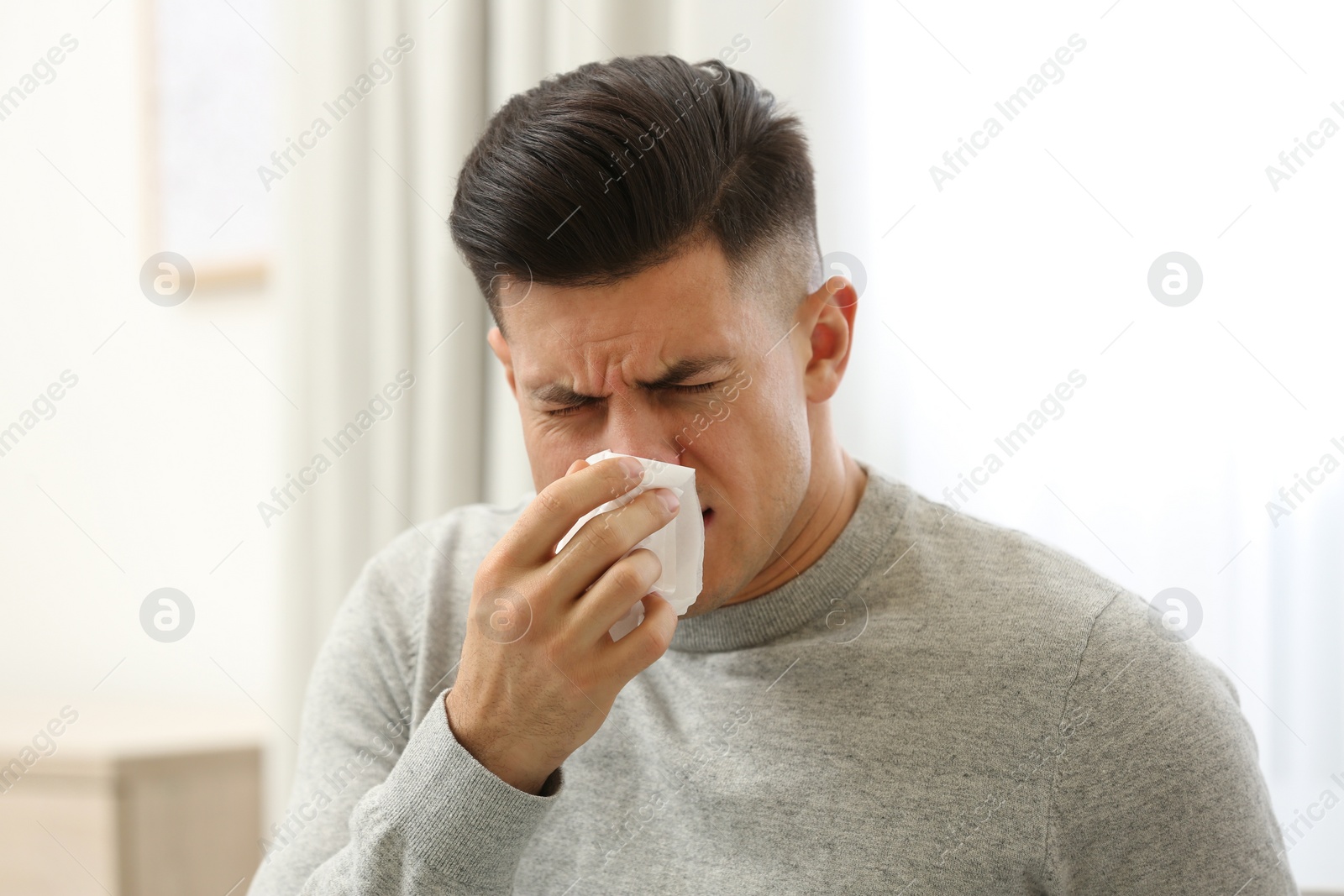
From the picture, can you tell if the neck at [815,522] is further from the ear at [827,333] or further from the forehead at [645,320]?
the forehead at [645,320]

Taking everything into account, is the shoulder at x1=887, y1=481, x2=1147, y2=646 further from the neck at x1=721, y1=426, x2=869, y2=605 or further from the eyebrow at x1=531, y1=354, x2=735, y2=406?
the eyebrow at x1=531, y1=354, x2=735, y2=406

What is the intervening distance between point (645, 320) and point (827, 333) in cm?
27

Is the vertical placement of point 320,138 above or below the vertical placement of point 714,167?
below

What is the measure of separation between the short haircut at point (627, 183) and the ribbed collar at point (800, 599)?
10.5 inches

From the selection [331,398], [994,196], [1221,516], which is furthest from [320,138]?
A: [1221,516]

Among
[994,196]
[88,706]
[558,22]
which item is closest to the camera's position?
[994,196]

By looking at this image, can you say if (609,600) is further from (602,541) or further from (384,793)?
(384,793)

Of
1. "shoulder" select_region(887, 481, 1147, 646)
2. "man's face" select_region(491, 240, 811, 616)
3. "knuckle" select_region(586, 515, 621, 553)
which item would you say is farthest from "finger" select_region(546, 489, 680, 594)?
"shoulder" select_region(887, 481, 1147, 646)

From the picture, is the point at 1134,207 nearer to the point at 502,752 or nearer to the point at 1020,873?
the point at 1020,873

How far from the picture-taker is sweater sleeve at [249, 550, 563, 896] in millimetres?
937

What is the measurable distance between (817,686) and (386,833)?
44 centimetres

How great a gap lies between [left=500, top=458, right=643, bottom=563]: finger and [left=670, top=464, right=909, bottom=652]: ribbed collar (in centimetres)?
26

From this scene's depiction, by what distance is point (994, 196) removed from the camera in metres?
1.46

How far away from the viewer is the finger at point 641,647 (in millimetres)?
943
